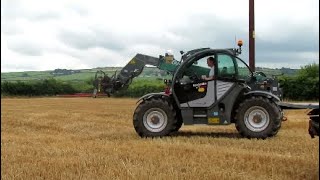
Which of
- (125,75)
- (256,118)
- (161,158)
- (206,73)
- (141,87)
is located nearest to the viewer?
(161,158)

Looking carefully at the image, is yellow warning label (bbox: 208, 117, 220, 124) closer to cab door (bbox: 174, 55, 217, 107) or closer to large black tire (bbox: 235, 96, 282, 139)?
cab door (bbox: 174, 55, 217, 107)

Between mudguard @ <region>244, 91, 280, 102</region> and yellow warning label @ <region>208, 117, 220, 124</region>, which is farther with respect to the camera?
yellow warning label @ <region>208, 117, 220, 124</region>

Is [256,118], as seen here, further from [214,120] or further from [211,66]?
[211,66]

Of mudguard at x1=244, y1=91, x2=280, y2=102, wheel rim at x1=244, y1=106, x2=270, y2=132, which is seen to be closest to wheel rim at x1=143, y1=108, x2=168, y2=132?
wheel rim at x1=244, y1=106, x2=270, y2=132

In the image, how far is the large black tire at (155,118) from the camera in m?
12.0

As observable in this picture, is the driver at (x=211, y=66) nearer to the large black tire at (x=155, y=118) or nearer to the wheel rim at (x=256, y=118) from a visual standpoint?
the large black tire at (x=155, y=118)

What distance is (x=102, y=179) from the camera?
6316 millimetres

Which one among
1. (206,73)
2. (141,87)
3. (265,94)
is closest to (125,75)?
(206,73)

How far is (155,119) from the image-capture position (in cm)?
1209

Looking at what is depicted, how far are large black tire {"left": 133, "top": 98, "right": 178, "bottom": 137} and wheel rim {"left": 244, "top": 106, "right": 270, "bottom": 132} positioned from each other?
1.64 m

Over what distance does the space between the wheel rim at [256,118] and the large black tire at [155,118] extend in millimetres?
1635

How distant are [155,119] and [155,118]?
23 millimetres

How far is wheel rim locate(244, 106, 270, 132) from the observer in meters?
11.6

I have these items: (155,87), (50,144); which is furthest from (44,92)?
(50,144)
